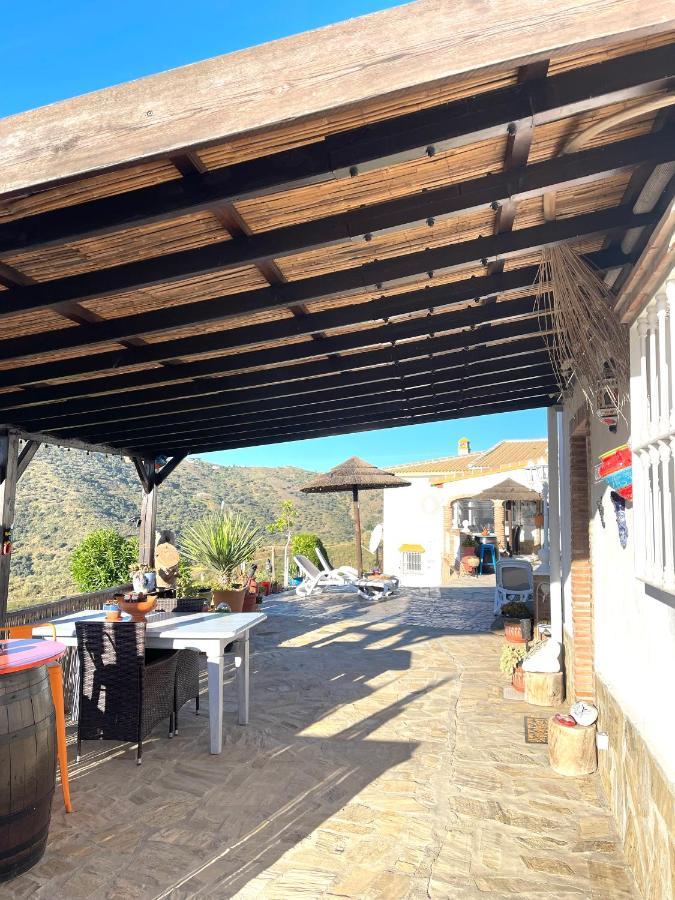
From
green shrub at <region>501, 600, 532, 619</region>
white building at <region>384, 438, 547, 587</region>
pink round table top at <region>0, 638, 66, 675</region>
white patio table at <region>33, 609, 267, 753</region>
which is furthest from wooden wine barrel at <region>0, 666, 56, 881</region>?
white building at <region>384, 438, 547, 587</region>

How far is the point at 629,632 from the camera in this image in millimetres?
3135

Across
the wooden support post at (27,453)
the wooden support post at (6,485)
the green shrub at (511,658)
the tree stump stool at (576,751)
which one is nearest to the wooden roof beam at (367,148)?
the tree stump stool at (576,751)

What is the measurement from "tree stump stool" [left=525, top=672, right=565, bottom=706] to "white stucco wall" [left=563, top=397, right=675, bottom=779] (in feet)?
3.93

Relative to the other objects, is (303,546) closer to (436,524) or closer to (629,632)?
(436,524)

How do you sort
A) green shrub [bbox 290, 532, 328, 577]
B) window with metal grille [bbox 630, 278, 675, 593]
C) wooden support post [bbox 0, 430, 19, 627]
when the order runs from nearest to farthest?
window with metal grille [bbox 630, 278, 675, 593], wooden support post [bbox 0, 430, 19, 627], green shrub [bbox 290, 532, 328, 577]

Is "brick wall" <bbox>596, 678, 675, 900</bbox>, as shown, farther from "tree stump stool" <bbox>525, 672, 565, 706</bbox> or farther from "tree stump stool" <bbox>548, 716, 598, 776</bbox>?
"tree stump stool" <bbox>525, 672, 565, 706</bbox>

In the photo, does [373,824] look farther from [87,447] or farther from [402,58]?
[87,447]

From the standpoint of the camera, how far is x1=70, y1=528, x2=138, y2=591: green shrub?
9914 millimetres

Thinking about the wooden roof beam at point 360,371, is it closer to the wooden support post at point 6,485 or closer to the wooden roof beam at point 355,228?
the wooden support post at point 6,485

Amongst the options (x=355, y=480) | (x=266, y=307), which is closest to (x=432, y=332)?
(x=266, y=307)

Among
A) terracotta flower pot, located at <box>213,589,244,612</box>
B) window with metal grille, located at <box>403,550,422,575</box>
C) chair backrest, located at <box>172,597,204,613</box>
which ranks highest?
chair backrest, located at <box>172,597,204,613</box>

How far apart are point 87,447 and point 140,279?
5.52 metres

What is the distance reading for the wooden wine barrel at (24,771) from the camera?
2785 millimetres

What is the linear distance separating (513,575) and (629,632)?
657 cm
